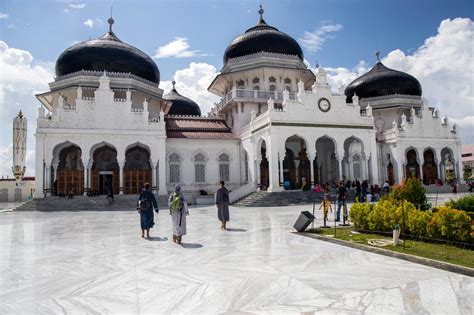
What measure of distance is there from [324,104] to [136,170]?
1498 centimetres

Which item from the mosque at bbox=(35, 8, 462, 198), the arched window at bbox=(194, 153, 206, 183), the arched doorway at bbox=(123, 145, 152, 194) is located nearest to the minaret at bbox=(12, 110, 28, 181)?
the mosque at bbox=(35, 8, 462, 198)

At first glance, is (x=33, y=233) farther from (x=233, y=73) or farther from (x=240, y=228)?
(x=233, y=73)

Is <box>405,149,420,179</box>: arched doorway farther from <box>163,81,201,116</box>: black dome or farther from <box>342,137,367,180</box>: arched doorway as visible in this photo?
<box>163,81,201,116</box>: black dome

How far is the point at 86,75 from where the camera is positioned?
28.0 m

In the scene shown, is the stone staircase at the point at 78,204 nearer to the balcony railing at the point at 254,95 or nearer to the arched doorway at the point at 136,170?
the arched doorway at the point at 136,170

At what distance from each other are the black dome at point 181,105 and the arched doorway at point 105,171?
13003 mm

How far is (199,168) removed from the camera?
29062 mm

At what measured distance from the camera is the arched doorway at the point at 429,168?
33.6 meters

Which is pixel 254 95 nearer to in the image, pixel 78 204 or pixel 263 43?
pixel 263 43

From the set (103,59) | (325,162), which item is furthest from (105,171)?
(325,162)

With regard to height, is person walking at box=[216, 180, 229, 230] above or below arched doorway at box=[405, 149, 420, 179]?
below

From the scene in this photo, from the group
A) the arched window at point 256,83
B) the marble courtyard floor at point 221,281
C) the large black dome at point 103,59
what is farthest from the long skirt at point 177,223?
the arched window at point 256,83

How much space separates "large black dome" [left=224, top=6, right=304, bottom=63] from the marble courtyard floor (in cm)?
2644

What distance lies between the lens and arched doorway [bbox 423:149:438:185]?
33.6m
